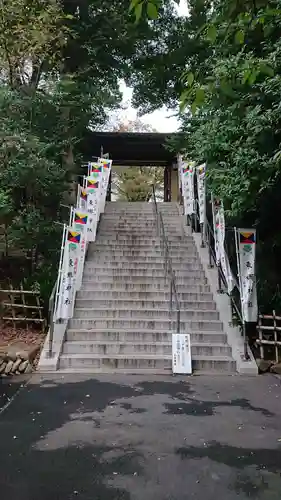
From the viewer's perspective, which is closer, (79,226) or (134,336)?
(134,336)

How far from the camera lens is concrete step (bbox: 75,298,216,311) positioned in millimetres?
9070

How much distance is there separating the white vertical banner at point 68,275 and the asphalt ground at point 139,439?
5.16 feet

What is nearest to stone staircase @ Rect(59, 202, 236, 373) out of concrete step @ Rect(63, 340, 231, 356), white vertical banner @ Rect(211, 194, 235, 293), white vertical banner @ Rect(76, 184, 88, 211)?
concrete step @ Rect(63, 340, 231, 356)

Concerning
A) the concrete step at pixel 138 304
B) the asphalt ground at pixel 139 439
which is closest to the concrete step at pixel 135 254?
the concrete step at pixel 138 304

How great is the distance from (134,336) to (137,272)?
250 centimetres

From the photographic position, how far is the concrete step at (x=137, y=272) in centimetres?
1024

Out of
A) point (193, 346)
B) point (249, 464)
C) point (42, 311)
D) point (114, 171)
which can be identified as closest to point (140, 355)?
point (193, 346)

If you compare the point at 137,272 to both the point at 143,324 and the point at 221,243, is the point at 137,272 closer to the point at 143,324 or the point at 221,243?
the point at 143,324

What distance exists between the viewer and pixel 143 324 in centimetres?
848

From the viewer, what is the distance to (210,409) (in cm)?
534

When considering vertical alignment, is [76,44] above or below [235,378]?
above

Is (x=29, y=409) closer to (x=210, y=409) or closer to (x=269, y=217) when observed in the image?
(x=210, y=409)

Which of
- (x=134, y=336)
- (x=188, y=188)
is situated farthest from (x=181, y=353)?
(x=188, y=188)

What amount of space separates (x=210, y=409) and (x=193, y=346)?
8.13 feet
